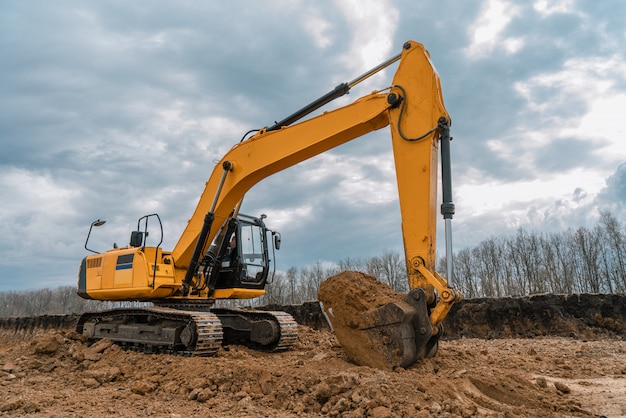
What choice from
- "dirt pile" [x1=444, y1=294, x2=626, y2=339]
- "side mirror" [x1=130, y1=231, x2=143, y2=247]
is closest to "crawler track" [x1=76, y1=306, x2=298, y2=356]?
"side mirror" [x1=130, y1=231, x2=143, y2=247]

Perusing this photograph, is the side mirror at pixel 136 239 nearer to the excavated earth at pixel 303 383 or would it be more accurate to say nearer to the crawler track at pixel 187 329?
the crawler track at pixel 187 329

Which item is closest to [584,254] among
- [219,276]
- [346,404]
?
[219,276]

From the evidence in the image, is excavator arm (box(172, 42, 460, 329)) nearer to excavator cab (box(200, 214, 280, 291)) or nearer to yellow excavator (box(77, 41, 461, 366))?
yellow excavator (box(77, 41, 461, 366))

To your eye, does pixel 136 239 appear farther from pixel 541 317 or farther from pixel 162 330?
pixel 541 317

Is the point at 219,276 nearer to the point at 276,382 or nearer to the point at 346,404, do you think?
the point at 276,382

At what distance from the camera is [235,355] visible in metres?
7.83

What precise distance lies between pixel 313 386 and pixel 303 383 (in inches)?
6.0

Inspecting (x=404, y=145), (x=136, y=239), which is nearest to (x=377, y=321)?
(x=404, y=145)

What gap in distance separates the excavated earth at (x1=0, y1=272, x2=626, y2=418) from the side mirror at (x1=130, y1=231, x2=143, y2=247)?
1.88m

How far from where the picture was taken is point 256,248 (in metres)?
9.54

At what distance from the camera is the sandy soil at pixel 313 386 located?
4.66m

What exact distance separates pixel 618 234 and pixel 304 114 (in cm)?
3801

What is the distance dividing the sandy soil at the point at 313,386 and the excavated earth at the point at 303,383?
0.04 feet

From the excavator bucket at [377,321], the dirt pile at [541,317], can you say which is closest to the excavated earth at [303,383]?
the excavator bucket at [377,321]
